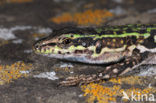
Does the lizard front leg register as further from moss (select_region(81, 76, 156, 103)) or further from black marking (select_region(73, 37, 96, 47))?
black marking (select_region(73, 37, 96, 47))

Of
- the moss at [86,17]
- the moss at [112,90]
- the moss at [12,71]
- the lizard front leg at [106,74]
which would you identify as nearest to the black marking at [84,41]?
the lizard front leg at [106,74]

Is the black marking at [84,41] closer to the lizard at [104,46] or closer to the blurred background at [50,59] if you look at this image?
the lizard at [104,46]

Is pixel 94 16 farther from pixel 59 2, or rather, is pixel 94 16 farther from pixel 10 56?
pixel 10 56

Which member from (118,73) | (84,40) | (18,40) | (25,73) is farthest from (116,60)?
(18,40)

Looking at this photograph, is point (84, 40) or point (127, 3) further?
point (127, 3)

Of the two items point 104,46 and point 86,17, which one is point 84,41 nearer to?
point 104,46
